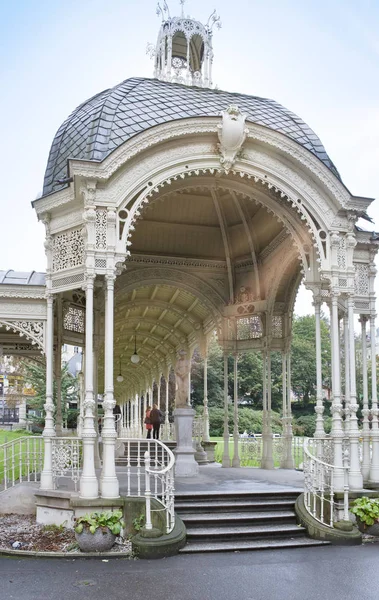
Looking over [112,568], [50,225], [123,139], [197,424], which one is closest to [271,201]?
[123,139]

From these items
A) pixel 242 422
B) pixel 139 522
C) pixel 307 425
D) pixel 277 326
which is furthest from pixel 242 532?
pixel 307 425

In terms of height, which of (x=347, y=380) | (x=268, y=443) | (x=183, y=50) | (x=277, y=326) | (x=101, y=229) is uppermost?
(x=183, y=50)

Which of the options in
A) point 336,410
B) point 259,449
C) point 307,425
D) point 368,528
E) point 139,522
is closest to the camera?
point 139,522

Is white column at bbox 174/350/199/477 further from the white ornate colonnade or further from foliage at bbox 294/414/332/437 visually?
foliage at bbox 294/414/332/437

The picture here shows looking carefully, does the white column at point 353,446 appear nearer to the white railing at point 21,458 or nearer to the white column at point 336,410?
the white column at point 336,410

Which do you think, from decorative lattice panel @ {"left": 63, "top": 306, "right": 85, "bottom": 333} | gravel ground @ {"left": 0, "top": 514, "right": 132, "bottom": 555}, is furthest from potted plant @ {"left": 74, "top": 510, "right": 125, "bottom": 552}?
decorative lattice panel @ {"left": 63, "top": 306, "right": 85, "bottom": 333}

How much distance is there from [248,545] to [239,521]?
600 mm

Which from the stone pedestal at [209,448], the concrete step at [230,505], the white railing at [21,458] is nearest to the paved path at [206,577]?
the concrete step at [230,505]

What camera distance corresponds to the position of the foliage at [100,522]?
8.14 m

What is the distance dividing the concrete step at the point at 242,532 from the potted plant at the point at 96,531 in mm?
991

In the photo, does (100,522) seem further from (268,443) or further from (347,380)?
(268,443)

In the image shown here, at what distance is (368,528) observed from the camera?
9.10 metres

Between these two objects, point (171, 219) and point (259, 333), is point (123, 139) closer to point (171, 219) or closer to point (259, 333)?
point (171, 219)

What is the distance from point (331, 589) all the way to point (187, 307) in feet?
37.6
